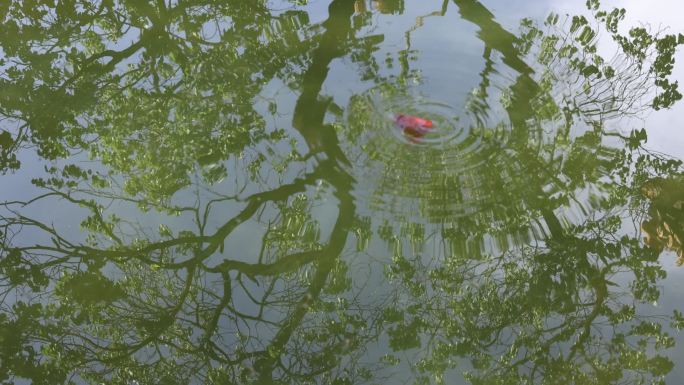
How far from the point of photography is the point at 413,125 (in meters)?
3.11

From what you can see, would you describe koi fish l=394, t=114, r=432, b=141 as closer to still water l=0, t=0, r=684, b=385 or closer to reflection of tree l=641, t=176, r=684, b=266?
still water l=0, t=0, r=684, b=385

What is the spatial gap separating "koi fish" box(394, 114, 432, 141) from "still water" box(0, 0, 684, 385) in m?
0.01

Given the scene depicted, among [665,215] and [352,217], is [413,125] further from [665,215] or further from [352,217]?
[665,215]

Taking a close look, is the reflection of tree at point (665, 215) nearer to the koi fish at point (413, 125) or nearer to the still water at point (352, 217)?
the still water at point (352, 217)

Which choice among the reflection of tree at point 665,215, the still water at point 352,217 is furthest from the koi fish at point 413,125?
the reflection of tree at point 665,215

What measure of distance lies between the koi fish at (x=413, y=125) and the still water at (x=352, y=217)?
0.01m

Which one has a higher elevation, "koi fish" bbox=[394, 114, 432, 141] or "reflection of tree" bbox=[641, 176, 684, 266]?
"koi fish" bbox=[394, 114, 432, 141]

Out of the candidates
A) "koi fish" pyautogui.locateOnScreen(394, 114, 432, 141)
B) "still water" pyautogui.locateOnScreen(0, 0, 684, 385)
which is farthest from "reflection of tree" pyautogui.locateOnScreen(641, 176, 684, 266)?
"koi fish" pyautogui.locateOnScreen(394, 114, 432, 141)

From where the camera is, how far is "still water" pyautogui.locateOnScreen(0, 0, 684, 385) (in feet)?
8.43

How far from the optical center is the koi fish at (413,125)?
10.1 ft

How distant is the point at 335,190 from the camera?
9.41 feet

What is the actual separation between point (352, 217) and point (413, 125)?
2.25 feet

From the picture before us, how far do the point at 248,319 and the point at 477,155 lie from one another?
1.46 metres

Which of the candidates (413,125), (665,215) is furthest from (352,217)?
(665,215)
